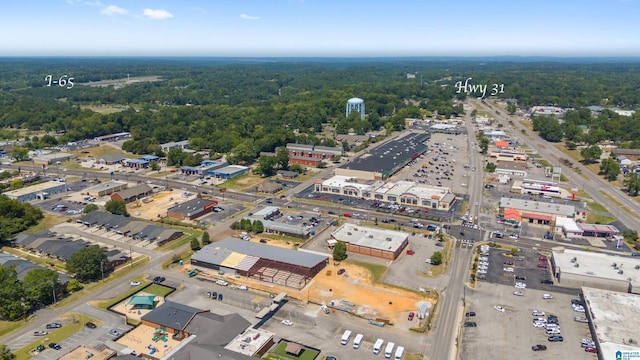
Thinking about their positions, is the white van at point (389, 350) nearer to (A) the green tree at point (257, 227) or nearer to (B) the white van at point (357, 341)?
(B) the white van at point (357, 341)

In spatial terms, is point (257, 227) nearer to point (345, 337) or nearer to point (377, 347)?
point (345, 337)

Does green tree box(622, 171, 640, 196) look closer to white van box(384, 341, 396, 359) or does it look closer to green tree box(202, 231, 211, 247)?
white van box(384, 341, 396, 359)

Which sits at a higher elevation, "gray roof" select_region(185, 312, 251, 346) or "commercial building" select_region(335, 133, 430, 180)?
"commercial building" select_region(335, 133, 430, 180)

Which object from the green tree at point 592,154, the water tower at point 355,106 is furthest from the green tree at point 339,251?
the water tower at point 355,106

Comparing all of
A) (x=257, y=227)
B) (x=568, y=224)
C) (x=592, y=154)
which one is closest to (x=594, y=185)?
(x=592, y=154)

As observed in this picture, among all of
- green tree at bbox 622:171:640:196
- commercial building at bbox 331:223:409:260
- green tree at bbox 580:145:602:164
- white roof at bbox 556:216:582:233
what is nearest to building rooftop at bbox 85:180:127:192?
commercial building at bbox 331:223:409:260
